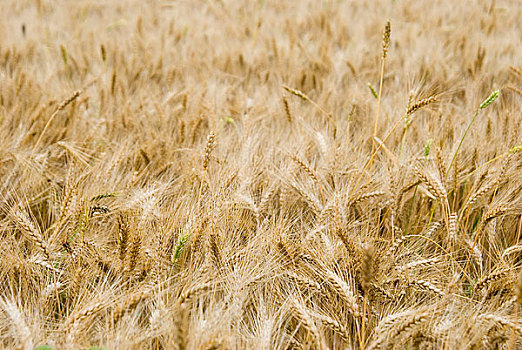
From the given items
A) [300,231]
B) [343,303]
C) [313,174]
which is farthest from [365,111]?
[343,303]

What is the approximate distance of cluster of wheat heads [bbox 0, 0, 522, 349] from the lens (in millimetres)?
909

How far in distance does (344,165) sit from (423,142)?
1.39 feet

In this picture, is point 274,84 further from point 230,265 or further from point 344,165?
point 230,265

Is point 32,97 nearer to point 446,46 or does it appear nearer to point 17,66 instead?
point 17,66

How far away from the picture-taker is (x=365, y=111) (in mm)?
1989

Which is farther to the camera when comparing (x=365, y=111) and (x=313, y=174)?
(x=365, y=111)

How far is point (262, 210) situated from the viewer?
52.3 inches

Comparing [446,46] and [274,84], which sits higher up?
[446,46]

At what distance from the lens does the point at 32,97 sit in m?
2.08

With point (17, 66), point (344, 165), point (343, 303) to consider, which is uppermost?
point (17, 66)

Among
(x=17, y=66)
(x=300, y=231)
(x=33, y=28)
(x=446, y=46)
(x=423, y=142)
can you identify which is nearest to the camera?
(x=300, y=231)

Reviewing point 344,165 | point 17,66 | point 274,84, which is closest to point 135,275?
point 344,165

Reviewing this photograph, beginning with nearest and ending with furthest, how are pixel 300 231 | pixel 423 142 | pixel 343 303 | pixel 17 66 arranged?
pixel 343 303, pixel 300 231, pixel 423 142, pixel 17 66

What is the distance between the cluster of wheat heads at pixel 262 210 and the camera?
91cm
